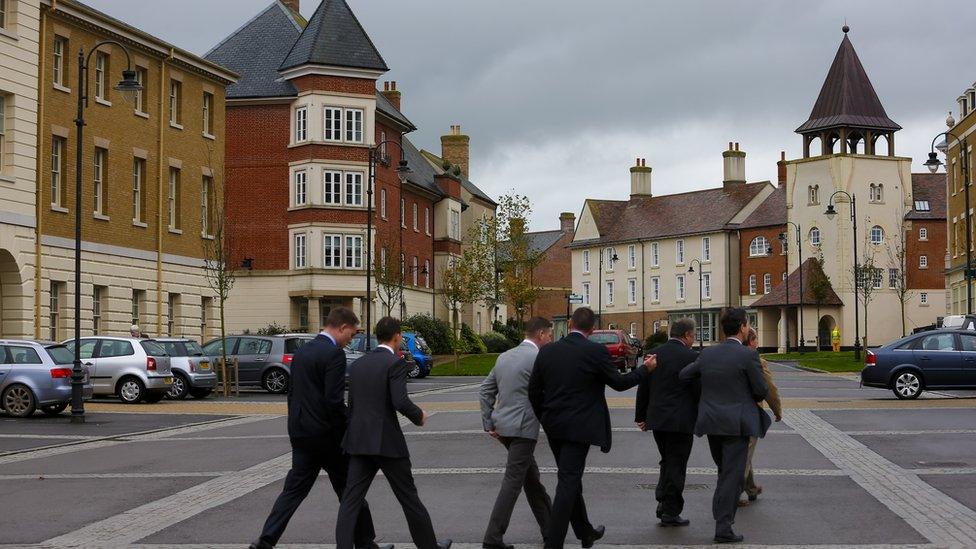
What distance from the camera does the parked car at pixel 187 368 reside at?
106 feet

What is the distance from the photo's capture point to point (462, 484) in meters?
14.9

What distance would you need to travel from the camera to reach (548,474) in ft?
52.3

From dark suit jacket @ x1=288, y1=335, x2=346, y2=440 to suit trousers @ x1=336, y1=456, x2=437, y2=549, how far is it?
0.40 metres

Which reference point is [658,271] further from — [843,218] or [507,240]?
[507,240]

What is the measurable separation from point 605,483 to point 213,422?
40.1 feet

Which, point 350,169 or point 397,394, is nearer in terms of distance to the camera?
point 397,394

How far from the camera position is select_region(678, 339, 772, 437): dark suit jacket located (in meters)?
11.1

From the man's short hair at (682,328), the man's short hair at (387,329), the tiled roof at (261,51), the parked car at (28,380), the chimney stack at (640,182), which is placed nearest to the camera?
the man's short hair at (387,329)

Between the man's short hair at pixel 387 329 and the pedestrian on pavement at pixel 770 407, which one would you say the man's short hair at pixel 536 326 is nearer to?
the man's short hair at pixel 387 329

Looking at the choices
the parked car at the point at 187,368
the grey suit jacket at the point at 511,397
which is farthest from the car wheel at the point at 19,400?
the grey suit jacket at the point at 511,397

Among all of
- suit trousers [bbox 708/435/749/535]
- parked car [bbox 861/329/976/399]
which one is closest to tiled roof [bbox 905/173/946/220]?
parked car [bbox 861/329/976/399]

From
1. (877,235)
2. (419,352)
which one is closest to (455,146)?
(877,235)

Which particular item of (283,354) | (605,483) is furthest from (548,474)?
(283,354)

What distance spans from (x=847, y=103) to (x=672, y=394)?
84.0 m
